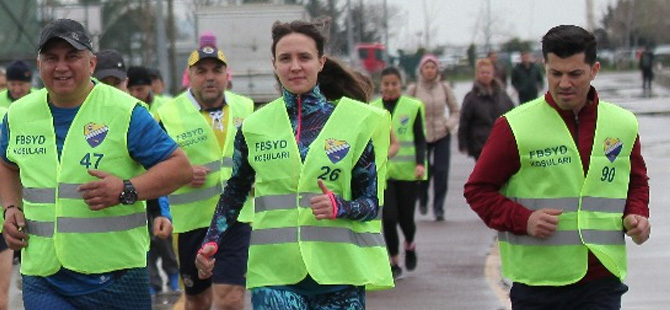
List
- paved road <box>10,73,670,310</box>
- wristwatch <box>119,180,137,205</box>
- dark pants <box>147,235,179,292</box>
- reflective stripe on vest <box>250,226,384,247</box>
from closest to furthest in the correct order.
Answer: wristwatch <box>119,180,137,205</box> < reflective stripe on vest <box>250,226,384,247</box> < paved road <box>10,73,670,310</box> < dark pants <box>147,235,179,292</box>

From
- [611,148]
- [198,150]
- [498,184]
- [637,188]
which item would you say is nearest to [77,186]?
[498,184]

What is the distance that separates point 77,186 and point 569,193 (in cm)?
202

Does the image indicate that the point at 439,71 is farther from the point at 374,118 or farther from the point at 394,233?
the point at 374,118

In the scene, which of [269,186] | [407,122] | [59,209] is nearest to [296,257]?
[269,186]

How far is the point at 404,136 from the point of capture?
585 inches

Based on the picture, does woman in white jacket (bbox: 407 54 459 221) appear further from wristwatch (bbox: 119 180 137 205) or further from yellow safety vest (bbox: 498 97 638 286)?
wristwatch (bbox: 119 180 137 205)

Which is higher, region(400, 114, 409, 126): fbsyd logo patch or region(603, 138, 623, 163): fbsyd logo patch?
region(603, 138, 623, 163): fbsyd logo patch

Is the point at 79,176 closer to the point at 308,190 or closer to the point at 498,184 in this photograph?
the point at 308,190

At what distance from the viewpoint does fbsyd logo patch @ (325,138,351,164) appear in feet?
22.3

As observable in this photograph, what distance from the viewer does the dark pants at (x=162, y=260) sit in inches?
511

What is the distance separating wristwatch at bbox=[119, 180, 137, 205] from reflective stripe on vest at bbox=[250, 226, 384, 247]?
59cm


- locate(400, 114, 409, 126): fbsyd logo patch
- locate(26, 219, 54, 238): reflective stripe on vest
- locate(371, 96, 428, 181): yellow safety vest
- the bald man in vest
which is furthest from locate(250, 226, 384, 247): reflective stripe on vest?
locate(400, 114, 409, 126): fbsyd logo patch

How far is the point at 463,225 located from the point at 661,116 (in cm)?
2338

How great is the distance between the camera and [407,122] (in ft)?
48.5
